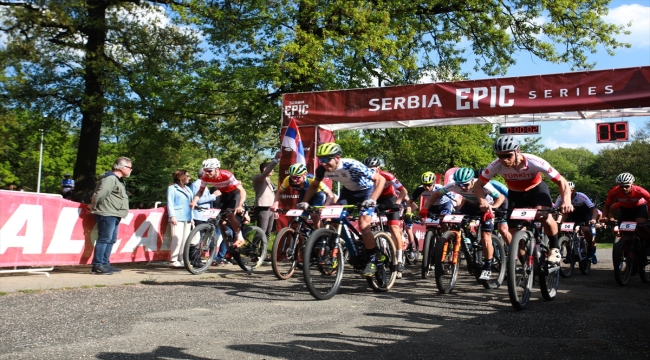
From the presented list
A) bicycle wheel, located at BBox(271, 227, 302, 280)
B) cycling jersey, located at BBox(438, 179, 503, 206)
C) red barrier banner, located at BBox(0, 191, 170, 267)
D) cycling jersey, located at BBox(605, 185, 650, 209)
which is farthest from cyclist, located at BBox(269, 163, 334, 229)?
cycling jersey, located at BBox(605, 185, 650, 209)

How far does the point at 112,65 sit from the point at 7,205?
12.6 m

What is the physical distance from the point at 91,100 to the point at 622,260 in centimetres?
1680

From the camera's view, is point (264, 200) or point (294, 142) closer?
point (264, 200)

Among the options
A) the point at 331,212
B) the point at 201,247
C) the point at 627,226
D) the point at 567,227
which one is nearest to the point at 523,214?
the point at 331,212

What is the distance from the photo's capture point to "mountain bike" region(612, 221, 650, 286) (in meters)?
11.2

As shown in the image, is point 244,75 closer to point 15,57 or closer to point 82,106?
point 82,106

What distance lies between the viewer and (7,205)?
10031mm

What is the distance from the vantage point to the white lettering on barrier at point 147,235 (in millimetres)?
12602

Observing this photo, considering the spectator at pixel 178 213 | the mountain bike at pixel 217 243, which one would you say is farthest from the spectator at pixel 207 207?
the mountain bike at pixel 217 243

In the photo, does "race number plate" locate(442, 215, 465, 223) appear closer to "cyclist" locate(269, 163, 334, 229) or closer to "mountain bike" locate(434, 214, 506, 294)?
"mountain bike" locate(434, 214, 506, 294)

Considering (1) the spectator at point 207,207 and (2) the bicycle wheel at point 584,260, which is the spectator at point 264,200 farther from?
(2) the bicycle wheel at point 584,260

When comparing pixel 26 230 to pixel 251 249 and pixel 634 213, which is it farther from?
pixel 634 213

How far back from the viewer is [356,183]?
9297 mm

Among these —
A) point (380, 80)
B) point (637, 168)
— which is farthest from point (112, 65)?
point (637, 168)
